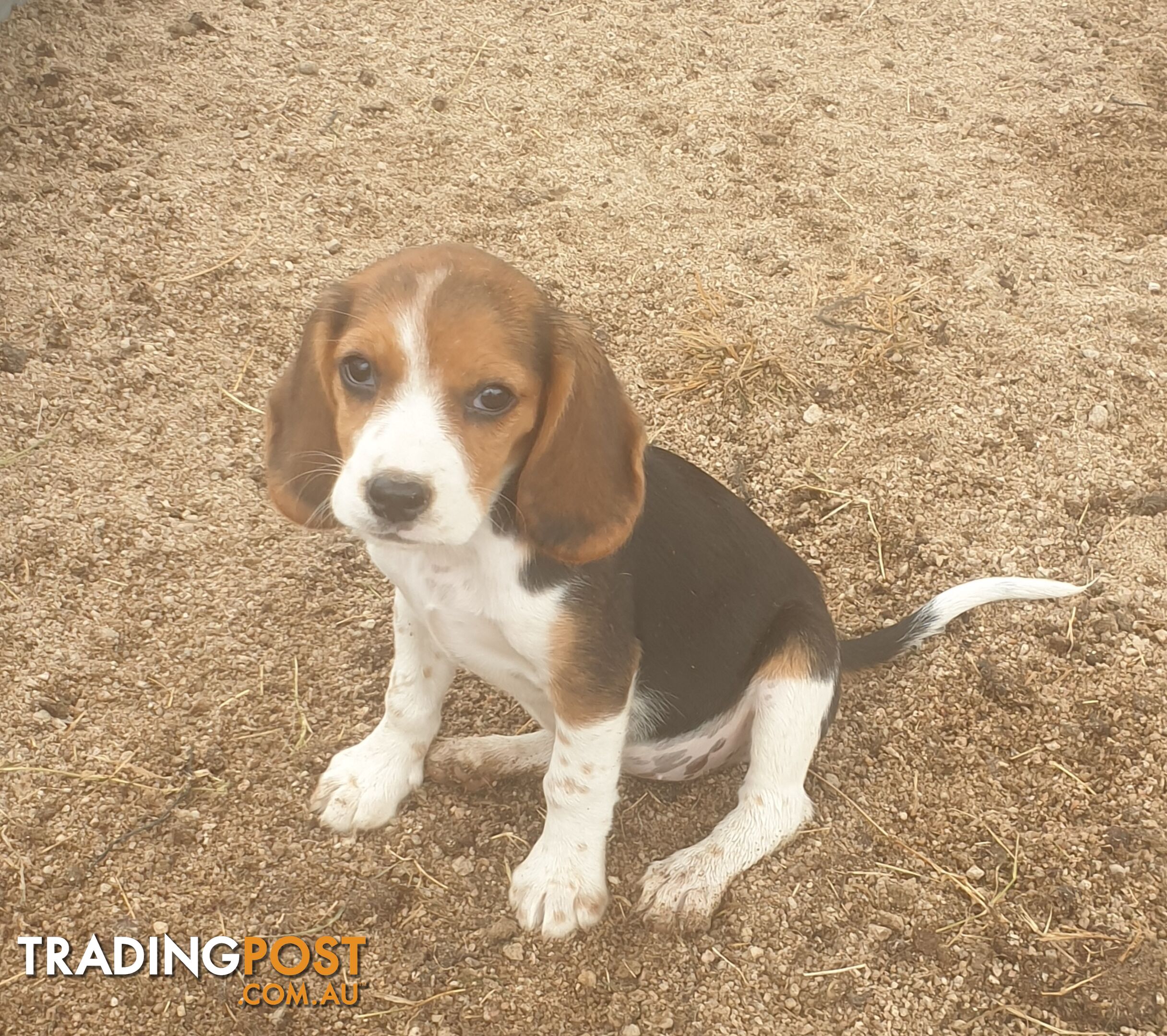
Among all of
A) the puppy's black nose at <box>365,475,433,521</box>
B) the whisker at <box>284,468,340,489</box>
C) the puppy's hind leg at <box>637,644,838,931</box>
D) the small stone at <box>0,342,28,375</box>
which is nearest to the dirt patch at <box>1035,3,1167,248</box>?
the puppy's hind leg at <box>637,644,838,931</box>

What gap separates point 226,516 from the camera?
167 inches

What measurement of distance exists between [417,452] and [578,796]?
121 centimetres

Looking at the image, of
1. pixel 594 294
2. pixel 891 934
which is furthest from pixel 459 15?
pixel 891 934

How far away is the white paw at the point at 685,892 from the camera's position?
3154 mm

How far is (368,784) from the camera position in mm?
3359

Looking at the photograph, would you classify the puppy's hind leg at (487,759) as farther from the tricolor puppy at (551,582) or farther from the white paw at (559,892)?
the white paw at (559,892)

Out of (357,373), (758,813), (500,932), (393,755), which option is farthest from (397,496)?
(758,813)

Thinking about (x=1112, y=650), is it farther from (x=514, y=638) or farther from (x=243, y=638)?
(x=243, y=638)

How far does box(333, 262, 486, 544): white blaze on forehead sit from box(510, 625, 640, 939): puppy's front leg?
22.8 inches

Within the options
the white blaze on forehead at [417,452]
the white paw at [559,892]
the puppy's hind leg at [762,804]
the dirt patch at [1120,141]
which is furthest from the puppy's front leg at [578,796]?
the dirt patch at [1120,141]

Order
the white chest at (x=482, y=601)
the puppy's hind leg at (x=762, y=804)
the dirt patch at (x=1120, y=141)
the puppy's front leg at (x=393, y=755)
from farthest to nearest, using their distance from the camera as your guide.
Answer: the dirt patch at (x=1120, y=141)
the puppy's front leg at (x=393, y=755)
the puppy's hind leg at (x=762, y=804)
the white chest at (x=482, y=601)

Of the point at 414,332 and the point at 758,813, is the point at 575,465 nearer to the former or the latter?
the point at 414,332

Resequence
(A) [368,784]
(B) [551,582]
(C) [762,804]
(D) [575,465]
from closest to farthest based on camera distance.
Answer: (D) [575,465]
(B) [551,582]
(C) [762,804]
(A) [368,784]

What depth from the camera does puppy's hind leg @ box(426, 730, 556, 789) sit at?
3453mm
